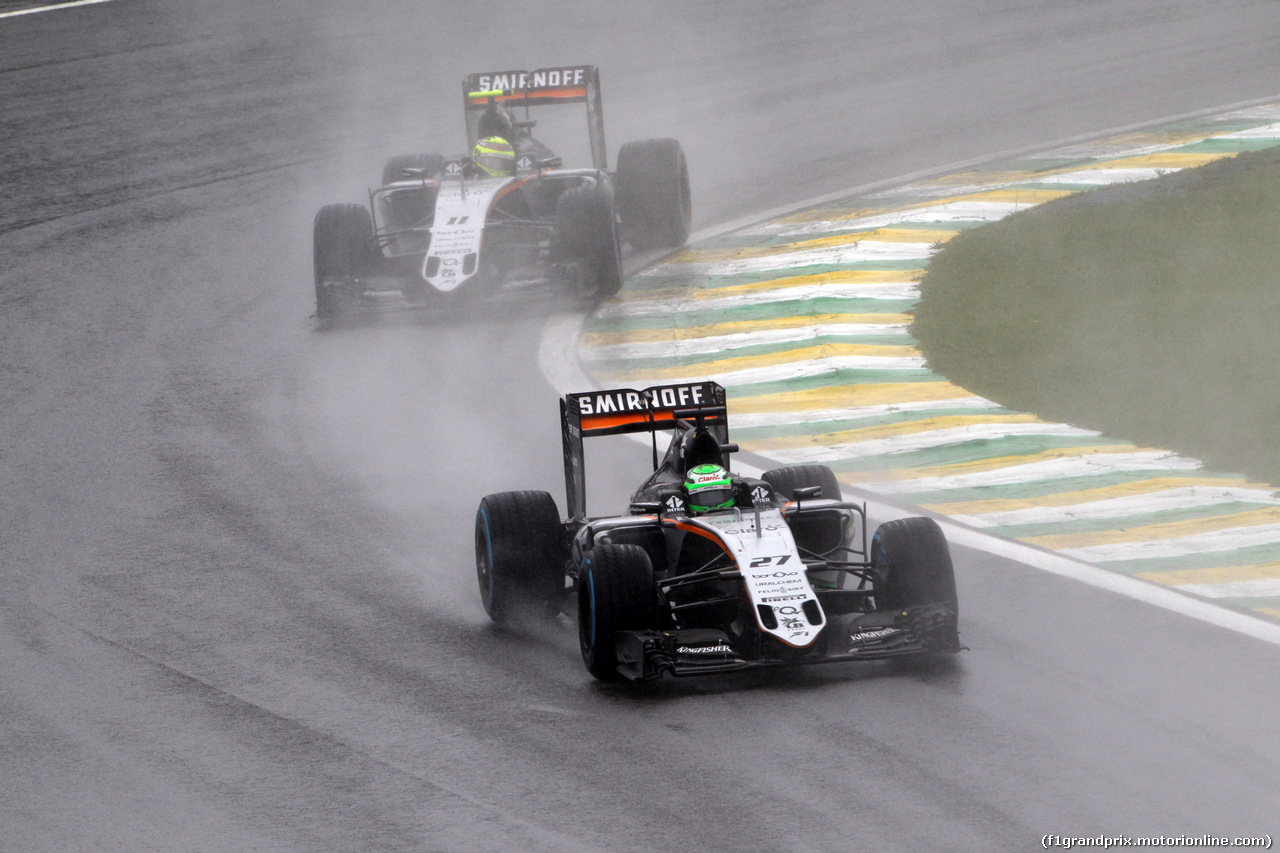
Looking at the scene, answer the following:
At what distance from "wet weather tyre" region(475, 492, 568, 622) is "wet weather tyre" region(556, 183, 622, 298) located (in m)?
7.34

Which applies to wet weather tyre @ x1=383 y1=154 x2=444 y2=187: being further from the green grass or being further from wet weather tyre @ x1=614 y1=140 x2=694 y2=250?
the green grass

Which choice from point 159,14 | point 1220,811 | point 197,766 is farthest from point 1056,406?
point 159,14

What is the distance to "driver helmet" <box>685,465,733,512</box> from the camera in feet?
27.2

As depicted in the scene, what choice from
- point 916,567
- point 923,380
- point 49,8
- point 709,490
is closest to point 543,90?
point 923,380

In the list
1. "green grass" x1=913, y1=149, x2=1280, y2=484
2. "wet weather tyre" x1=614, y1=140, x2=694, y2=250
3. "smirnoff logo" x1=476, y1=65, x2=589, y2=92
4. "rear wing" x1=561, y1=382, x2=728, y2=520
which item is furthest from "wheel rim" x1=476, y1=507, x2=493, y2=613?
"smirnoff logo" x1=476, y1=65, x2=589, y2=92

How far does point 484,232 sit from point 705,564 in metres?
8.12

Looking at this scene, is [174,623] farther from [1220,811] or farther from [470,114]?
[470,114]

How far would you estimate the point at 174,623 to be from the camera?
8.84 m

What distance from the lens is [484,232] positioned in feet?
51.6

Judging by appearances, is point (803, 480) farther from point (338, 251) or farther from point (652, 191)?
point (652, 191)

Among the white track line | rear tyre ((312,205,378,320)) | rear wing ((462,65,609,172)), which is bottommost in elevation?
rear tyre ((312,205,378,320))

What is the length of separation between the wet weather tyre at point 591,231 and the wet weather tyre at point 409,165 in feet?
7.99

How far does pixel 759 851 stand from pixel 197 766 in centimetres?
255

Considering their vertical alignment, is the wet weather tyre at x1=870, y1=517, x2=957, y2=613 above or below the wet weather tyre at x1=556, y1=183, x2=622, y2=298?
below
